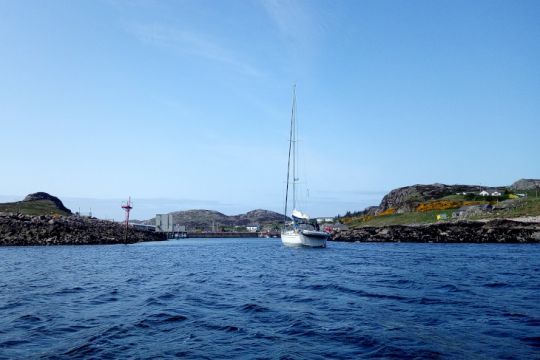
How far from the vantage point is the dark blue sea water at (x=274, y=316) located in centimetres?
1443

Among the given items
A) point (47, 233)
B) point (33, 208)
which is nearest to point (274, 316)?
point (47, 233)

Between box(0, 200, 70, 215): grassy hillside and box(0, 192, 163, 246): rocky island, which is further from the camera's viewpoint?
box(0, 200, 70, 215): grassy hillside

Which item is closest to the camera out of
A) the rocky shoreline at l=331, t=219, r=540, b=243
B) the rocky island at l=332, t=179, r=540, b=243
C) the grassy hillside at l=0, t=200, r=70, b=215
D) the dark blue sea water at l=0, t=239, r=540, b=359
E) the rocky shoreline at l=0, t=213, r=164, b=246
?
the dark blue sea water at l=0, t=239, r=540, b=359

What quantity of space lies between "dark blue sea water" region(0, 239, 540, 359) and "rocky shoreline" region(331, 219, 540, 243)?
205ft

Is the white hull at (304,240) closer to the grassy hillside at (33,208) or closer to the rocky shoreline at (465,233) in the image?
the rocky shoreline at (465,233)

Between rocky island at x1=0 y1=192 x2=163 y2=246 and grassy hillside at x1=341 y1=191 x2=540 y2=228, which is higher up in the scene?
grassy hillside at x1=341 y1=191 x2=540 y2=228

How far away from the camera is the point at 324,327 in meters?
17.7

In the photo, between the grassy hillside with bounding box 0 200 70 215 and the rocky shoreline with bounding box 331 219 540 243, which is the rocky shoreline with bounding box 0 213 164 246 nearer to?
the grassy hillside with bounding box 0 200 70 215

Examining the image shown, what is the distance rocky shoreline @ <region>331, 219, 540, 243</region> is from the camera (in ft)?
291

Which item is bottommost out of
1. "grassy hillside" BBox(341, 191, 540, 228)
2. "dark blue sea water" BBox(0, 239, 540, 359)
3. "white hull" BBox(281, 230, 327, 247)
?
"dark blue sea water" BBox(0, 239, 540, 359)

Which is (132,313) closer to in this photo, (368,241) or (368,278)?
(368,278)

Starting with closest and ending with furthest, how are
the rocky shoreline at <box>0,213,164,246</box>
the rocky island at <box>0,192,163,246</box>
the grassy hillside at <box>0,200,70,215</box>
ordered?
the rocky shoreline at <box>0,213,164,246</box> < the rocky island at <box>0,192,163,246</box> < the grassy hillside at <box>0,200,70,215</box>

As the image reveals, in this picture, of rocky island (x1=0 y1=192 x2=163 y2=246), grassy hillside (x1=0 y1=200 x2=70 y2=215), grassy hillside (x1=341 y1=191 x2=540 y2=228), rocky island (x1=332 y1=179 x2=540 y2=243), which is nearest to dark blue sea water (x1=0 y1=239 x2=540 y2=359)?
rocky island (x1=332 y1=179 x2=540 y2=243)

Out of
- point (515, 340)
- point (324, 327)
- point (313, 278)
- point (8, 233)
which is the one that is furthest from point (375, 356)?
point (8, 233)
